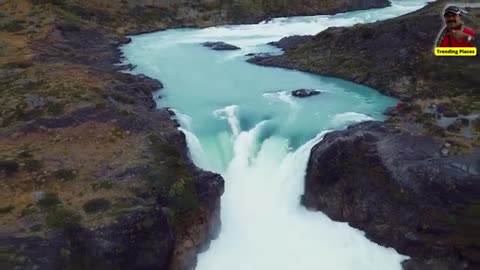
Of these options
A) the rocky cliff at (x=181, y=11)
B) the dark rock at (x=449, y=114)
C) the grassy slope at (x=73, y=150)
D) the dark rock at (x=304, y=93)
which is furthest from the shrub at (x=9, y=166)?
the rocky cliff at (x=181, y=11)

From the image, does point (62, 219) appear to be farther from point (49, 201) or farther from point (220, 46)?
point (220, 46)

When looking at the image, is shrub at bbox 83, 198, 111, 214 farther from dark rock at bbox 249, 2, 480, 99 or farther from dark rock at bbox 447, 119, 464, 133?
dark rock at bbox 249, 2, 480, 99

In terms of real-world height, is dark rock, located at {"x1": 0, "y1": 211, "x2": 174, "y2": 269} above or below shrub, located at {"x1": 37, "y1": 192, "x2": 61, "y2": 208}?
below

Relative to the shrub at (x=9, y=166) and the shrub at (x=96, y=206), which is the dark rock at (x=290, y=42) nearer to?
the shrub at (x=9, y=166)

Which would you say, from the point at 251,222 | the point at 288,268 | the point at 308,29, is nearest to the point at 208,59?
the point at 308,29

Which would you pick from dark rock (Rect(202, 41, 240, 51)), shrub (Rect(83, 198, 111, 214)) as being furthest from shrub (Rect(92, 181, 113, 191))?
dark rock (Rect(202, 41, 240, 51))

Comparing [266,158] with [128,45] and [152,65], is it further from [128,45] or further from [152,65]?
[128,45]

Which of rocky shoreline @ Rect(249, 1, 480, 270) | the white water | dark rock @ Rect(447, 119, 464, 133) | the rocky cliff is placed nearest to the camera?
rocky shoreline @ Rect(249, 1, 480, 270)
